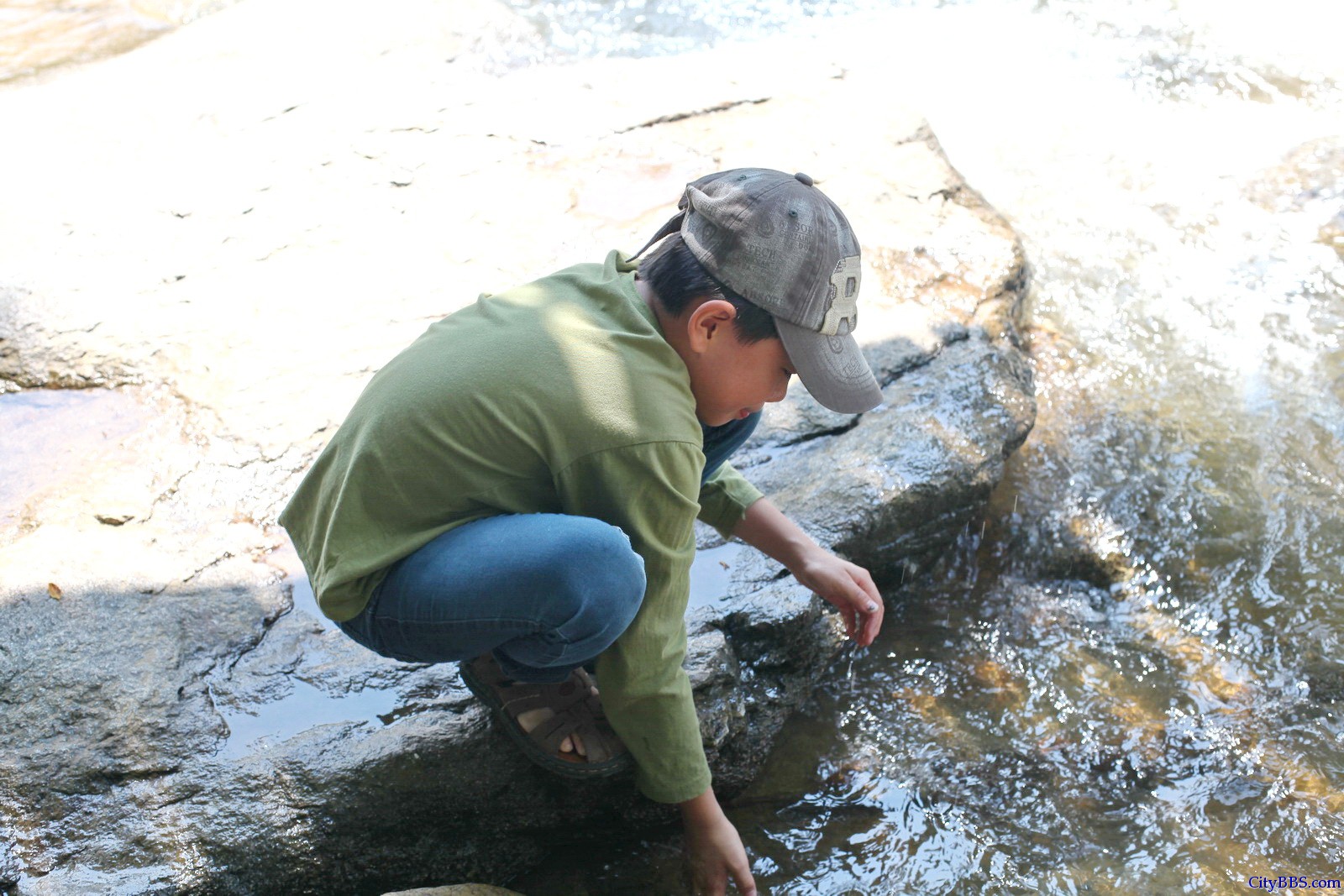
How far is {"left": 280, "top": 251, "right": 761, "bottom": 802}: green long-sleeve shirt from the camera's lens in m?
1.48

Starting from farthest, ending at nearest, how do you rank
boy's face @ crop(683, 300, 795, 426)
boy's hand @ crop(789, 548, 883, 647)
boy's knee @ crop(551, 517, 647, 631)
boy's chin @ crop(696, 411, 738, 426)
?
Result: 1. boy's hand @ crop(789, 548, 883, 647)
2. boy's chin @ crop(696, 411, 738, 426)
3. boy's face @ crop(683, 300, 795, 426)
4. boy's knee @ crop(551, 517, 647, 631)

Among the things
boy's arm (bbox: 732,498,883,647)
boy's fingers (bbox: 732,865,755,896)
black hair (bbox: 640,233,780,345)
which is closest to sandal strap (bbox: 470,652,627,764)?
boy's fingers (bbox: 732,865,755,896)

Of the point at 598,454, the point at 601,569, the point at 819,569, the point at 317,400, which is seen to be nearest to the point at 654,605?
the point at 601,569

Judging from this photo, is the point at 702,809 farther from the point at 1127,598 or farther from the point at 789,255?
the point at 1127,598

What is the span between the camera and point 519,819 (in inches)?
74.8

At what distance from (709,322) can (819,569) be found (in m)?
0.56

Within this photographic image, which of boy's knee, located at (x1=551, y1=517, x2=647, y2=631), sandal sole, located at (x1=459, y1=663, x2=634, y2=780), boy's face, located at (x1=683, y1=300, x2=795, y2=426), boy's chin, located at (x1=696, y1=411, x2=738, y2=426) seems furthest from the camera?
sandal sole, located at (x1=459, y1=663, x2=634, y2=780)

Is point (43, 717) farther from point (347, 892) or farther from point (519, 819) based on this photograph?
point (519, 819)

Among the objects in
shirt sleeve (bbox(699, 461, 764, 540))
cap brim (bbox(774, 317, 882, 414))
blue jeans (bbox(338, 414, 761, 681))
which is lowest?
shirt sleeve (bbox(699, 461, 764, 540))

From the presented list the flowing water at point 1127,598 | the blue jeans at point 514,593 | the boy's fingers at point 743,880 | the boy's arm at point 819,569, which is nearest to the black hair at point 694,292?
the blue jeans at point 514,593

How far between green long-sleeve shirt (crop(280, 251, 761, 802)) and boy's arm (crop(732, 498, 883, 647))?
39cm

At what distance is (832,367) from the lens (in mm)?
1608

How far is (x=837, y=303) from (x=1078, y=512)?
1483mm

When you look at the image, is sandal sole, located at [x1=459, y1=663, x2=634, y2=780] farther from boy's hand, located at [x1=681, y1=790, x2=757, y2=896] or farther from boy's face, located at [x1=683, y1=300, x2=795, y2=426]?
boy's face, located at [x1=683, y1=300, x2=795, y2=426]
